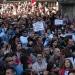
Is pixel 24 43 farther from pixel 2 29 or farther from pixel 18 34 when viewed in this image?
pixel 2 29

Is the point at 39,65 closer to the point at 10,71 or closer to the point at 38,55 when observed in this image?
the point at 38,55

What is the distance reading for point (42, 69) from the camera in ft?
33.6

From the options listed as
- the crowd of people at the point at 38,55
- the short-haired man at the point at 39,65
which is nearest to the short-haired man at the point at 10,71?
the crowd of people at the point at 38,55

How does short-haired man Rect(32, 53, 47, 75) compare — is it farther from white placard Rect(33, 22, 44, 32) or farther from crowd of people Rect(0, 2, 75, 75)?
white placard Rect(33, 22, 44, 32)

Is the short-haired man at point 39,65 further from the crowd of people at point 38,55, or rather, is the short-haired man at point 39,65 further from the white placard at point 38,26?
the white placard at point 38,26

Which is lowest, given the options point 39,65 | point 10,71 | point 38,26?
point 39,65

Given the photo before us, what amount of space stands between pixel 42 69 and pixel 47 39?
13.3 ft

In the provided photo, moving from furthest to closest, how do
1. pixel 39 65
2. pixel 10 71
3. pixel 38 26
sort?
1. pixel 38 26
2. pixel 39 65
3. pixel 10 71

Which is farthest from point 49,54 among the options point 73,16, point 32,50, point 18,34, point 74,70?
point 73,16

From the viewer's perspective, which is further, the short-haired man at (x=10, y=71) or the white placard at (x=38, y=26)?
the white placard at (x=38, y=26)

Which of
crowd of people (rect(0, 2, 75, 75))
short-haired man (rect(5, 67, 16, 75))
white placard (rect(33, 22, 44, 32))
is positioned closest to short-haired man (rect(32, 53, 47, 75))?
crowd of people (rect(0, 2, 75, 75))

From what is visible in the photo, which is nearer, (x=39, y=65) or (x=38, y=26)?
(x=39, y=65)

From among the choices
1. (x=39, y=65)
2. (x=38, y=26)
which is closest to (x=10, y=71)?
(x=39, y=65)

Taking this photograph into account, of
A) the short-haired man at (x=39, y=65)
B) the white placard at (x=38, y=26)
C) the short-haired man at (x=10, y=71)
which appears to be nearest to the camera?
the short-haired man at (x=10, y=71)
